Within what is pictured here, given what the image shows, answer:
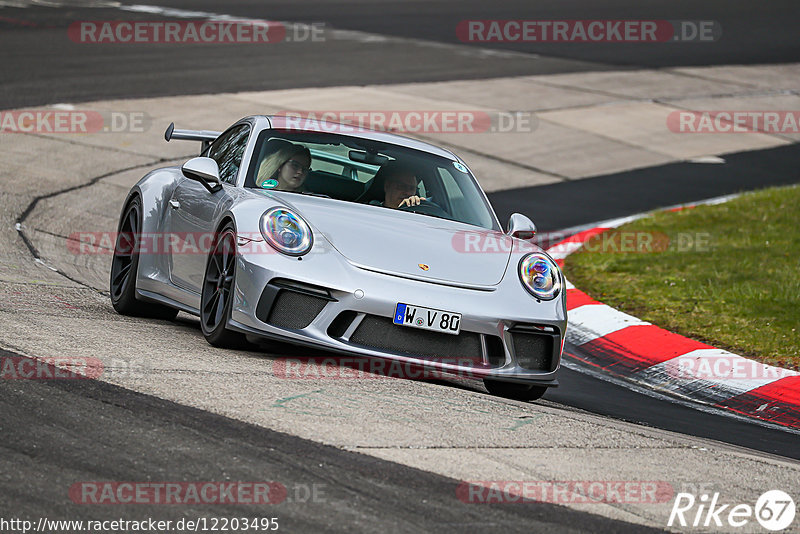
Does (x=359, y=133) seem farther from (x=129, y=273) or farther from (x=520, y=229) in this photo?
(x=129, y=273)

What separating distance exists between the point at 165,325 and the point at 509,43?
19.7 metres

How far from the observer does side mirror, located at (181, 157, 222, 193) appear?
22.7ft

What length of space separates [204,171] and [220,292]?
84 centimetres

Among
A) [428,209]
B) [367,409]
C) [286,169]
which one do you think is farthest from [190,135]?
[367,409]

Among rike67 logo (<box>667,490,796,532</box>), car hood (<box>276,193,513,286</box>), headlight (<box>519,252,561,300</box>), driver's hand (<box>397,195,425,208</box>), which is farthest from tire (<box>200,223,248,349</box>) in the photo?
rike67 logo (<box>667,490,796,532</box>)

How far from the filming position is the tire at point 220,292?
6305 millimetres

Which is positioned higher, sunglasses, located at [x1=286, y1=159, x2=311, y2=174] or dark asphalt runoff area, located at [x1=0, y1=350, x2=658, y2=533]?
sunglasses, located at [x1=286, y1=159, x2=311, y2=174]

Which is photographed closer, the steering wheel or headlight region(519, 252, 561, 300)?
headlight region(519, 252, 561, 300)

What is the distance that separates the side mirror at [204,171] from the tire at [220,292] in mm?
441

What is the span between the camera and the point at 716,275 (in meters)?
9.98

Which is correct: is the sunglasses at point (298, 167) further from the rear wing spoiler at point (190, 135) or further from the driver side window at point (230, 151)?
the rear wing spoiler at point (190, 135)

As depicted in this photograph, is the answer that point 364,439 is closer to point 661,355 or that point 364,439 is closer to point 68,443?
point 68,443

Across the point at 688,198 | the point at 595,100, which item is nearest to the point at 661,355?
the point at 688,198

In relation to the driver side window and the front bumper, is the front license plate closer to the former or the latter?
the front bumper
